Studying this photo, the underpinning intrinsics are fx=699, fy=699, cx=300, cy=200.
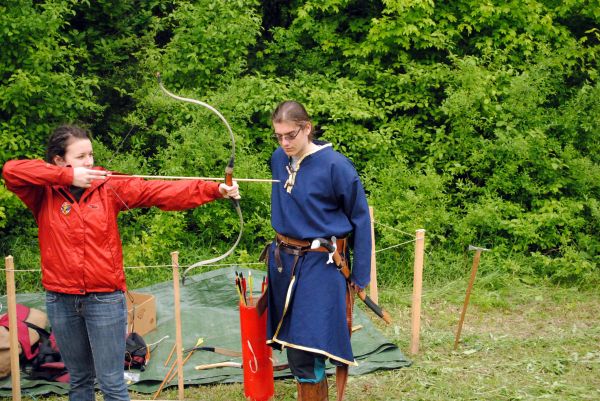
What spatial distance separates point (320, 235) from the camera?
11.1 ft

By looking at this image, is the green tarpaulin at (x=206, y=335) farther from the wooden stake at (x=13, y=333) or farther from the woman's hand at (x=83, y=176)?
the woman's hand at (x=83, y=176)

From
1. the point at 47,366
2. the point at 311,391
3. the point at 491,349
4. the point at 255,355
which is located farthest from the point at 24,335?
the point at 491,349

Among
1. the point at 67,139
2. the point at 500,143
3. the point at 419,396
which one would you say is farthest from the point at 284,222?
the point at 500,143

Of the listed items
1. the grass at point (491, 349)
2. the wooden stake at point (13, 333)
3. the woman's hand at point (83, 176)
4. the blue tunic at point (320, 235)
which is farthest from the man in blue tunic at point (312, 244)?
the wooden stake at point (13, 333)

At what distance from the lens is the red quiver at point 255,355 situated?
3.79 metres

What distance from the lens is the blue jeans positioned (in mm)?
2898

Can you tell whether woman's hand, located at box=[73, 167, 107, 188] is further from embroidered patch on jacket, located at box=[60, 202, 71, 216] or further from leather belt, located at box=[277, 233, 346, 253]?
leather belt, located at box=[277, 233, 346, 253]

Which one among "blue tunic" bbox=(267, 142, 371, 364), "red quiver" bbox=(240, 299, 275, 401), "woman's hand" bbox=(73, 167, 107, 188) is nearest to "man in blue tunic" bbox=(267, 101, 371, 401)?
"blue tunic" bbox=(267, 142, 371, 364)

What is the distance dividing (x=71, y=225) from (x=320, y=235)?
1.15 m

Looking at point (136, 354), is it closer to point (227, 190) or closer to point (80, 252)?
point (80, 252)

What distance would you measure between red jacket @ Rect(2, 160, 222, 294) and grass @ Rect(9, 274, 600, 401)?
1408 mm

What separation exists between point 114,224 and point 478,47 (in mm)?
5604

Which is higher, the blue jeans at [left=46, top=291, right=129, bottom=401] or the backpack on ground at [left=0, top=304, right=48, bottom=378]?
the blue jeans at [left=46, top=291, right=129, bottom=401]

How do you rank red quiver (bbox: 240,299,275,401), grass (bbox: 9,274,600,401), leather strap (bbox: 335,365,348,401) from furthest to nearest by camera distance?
1. grass (bbox: 9,274,600,401)
2. red quiver (bbox: 240,299,275,401)
3. leather strap (bbox: 335,365,348,401)
